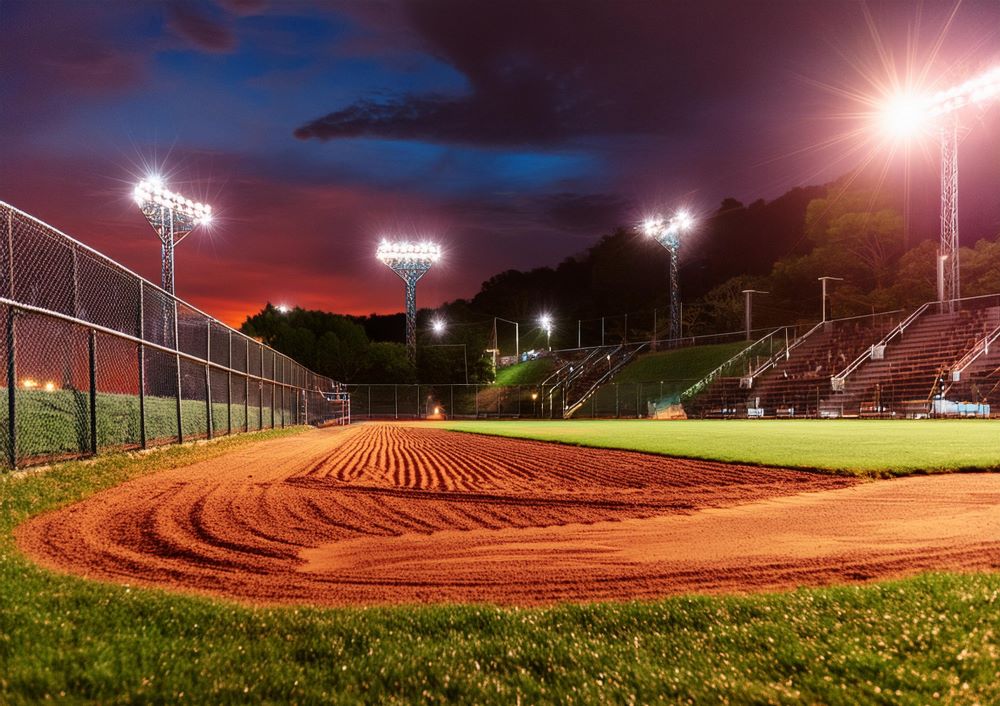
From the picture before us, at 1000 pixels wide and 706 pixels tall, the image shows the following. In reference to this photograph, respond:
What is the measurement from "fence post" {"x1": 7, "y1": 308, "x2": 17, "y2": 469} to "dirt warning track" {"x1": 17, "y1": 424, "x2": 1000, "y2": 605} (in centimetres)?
101

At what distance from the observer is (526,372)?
63156mm

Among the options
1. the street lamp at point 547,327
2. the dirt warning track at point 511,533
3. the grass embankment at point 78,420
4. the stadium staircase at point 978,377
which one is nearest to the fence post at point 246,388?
the grass embankment at point 78,420

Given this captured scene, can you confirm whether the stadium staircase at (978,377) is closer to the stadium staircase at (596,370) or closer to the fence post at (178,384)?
the stadium staircase at (596,370)

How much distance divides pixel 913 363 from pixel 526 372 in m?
34.1

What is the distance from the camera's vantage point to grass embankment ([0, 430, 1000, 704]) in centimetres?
261

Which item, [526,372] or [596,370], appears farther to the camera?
[526,372]

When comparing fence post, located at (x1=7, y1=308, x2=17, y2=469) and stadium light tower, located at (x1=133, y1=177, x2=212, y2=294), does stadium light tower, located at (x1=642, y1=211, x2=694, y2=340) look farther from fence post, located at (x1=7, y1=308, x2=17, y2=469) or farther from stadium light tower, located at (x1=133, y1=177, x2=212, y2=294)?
fence post, located at (x1=7, y1=308, x2=17, y2=469)

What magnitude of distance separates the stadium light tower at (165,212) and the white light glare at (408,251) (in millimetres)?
30376

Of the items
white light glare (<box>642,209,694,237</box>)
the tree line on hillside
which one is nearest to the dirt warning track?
white light glare (<box>642,209,694,237</box>)

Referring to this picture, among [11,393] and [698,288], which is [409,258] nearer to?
[698,288]

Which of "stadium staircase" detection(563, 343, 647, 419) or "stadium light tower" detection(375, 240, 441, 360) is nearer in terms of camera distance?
"stadium staircase" detection(563, 343, 647, 419)

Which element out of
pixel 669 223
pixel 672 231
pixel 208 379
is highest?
pixel 669 223

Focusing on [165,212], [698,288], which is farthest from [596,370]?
[698,288]

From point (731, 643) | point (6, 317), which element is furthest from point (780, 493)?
point (6, 317)
